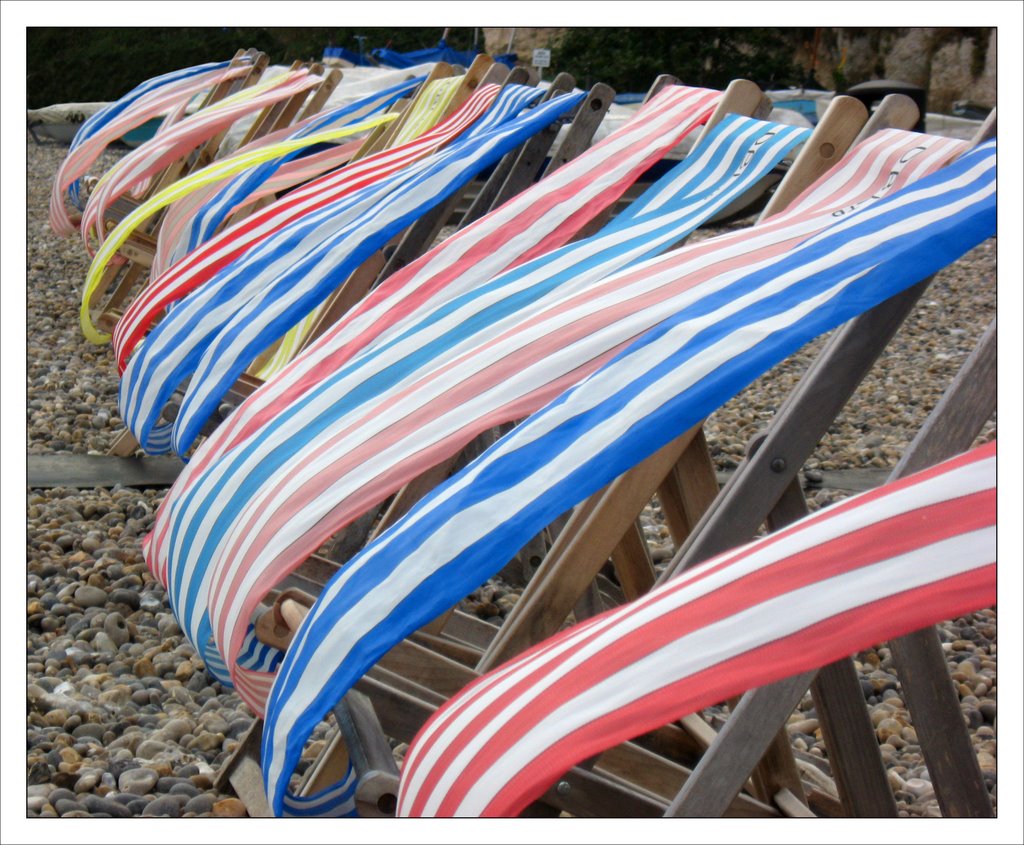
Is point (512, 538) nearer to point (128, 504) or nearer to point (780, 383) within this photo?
point (128, 504)

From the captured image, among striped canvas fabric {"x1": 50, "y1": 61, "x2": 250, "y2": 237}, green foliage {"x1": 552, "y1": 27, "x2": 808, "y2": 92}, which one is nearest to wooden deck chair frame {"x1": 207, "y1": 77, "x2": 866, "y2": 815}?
striped canvas fabric {"x1": 50, "y1": 61, "x2": 250, "y2": 237}

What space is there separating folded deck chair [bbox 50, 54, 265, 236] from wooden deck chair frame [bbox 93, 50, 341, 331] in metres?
0.06

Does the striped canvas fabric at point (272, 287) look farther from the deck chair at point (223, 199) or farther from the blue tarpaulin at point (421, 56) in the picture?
the blue tarpaulin at point (421, 56)

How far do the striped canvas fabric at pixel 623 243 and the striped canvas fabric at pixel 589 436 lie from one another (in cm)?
40

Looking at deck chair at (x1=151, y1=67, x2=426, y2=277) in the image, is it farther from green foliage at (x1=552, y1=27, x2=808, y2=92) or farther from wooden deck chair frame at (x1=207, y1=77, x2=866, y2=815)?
green foliage at (x1=552, y1=27, x2=808, y2=92)

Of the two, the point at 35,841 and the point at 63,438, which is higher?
the point at 35,841

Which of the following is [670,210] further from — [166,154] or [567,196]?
[166,154]

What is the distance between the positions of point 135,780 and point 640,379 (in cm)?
124

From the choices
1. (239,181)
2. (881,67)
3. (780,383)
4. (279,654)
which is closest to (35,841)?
(279,654)

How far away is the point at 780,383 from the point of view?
496 centimetres

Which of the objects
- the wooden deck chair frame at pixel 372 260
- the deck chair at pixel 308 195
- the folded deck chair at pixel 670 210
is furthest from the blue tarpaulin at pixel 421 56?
the folded deck chair at pixel 670 210

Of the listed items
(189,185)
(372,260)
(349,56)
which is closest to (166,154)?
(189,185)

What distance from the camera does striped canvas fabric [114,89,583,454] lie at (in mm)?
2496

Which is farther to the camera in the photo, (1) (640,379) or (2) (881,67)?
(2) (881,67)
